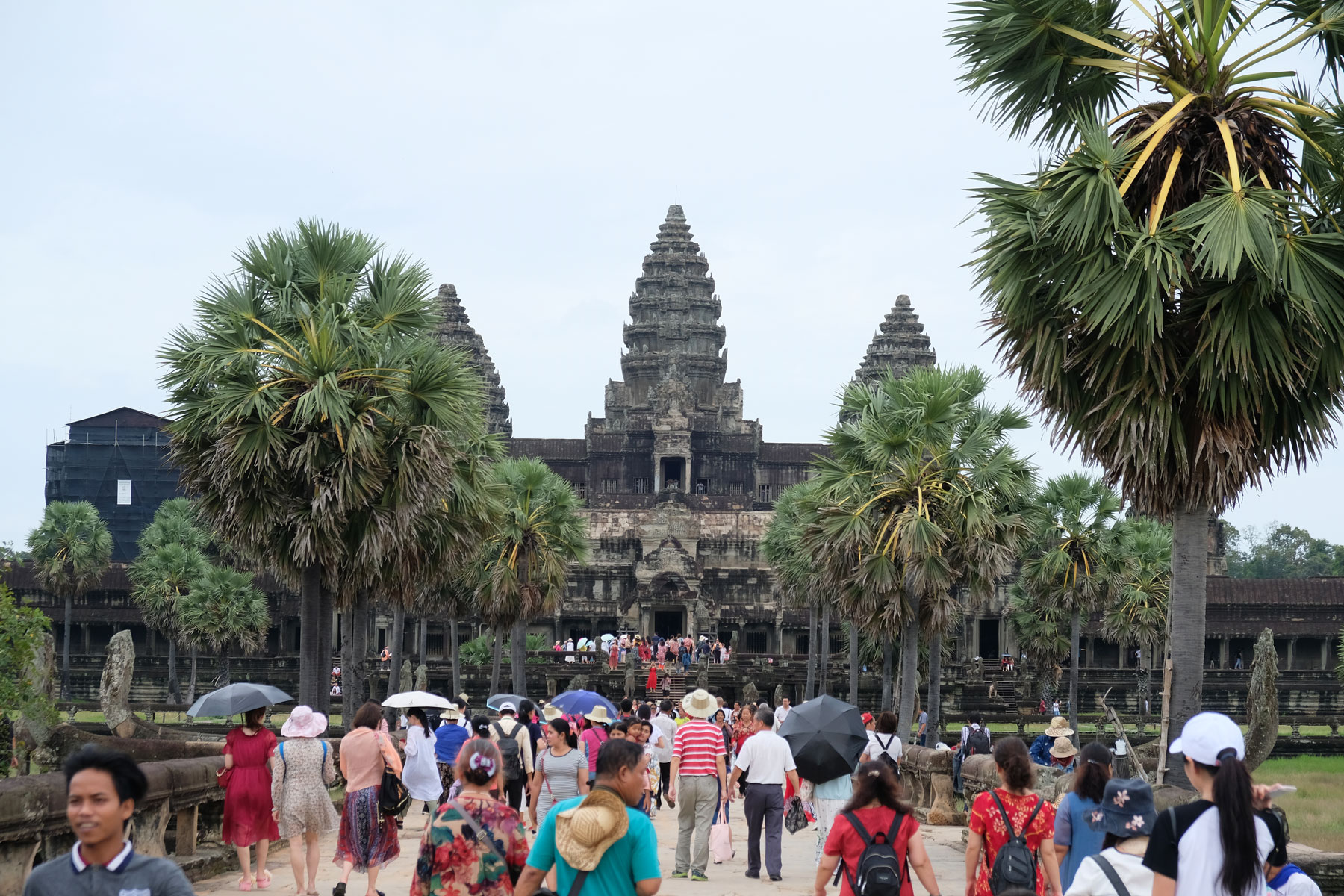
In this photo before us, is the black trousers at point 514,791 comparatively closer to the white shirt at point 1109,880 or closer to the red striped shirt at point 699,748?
the red striped shirt at point 699,748

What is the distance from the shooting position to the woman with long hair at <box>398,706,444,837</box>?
43.6 feet

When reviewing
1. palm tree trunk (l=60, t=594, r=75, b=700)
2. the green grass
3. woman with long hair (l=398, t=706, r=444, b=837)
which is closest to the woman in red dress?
woman with long hair (l=398, t=706, r=444, b=837)

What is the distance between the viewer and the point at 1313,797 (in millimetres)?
27531

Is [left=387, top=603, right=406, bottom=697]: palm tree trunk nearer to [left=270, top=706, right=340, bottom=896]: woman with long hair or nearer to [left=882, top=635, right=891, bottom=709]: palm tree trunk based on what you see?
[left=882, top=635, right=891, bottom=709]: palm tree trunk

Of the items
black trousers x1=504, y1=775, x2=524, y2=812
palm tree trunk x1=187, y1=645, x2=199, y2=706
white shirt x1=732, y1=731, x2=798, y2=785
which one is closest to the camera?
white shirt x1=732, y1=731, x2=798, y2=785

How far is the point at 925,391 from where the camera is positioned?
22656mm

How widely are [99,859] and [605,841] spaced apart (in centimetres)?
201

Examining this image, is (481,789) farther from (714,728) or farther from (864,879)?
(714,728)

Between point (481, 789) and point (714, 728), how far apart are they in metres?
6.39

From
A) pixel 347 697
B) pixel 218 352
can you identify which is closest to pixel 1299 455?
pixel 218 352

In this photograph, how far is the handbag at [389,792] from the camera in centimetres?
1104

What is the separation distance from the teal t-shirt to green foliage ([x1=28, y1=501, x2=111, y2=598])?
52.8m

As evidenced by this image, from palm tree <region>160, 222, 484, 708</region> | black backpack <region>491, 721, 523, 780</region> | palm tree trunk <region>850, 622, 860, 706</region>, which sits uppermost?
palm tree <region>160, 222, 484, 708</region>

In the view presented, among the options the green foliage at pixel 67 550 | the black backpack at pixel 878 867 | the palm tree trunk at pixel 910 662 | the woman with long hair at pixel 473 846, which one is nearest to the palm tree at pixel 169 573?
the green foliage at pixel 67 550
